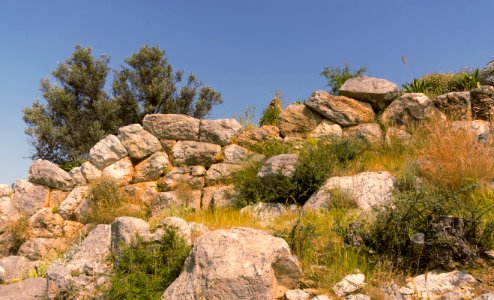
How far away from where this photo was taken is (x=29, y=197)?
8820mm

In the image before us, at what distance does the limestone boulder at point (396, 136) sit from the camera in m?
8.02

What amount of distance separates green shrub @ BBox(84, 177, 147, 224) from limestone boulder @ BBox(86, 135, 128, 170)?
30.9 inches

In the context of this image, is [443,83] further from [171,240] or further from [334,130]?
[171,240]

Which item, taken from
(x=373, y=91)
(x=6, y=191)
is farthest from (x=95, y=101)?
(x=373, y=91)

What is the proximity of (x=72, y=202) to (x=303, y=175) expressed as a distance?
189 inches

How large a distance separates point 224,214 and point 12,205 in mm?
4941

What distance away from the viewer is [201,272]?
4.31m

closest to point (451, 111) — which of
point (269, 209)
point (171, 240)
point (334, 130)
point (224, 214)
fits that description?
point (334, 130)

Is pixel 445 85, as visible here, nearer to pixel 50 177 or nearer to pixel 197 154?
pixel 197 154

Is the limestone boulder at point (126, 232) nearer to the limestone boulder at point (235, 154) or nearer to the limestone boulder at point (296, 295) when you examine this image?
the limestone boulder at point (296, 295)

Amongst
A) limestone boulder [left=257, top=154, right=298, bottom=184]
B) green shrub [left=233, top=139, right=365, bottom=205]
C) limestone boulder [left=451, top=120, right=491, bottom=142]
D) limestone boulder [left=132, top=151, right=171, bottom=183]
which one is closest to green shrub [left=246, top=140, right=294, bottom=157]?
green shrub [left=233, top=139, right=365, bottom=205]

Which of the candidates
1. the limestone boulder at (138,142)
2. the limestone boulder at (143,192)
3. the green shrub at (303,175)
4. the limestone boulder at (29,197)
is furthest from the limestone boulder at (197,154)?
the limestone boulder at (29,197)

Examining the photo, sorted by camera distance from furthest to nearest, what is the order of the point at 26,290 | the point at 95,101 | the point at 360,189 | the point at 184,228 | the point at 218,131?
the point at 95,101 → the point at 218,131 → the point at 360,189 → the point at 26,290 → the point at 184,228

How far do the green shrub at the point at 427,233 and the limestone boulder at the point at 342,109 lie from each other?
4.27 m
